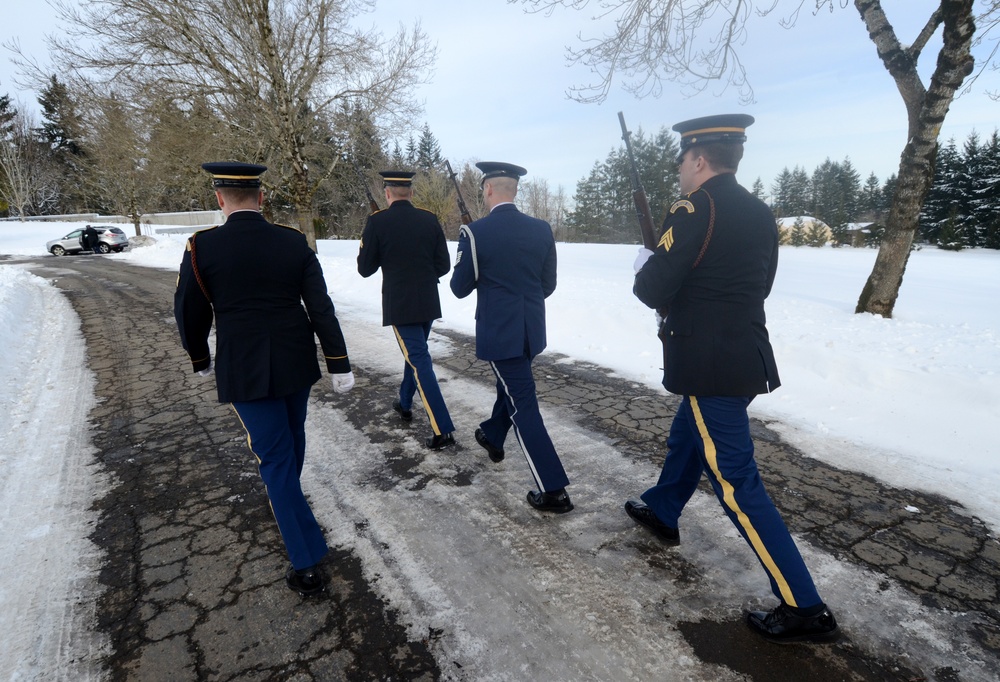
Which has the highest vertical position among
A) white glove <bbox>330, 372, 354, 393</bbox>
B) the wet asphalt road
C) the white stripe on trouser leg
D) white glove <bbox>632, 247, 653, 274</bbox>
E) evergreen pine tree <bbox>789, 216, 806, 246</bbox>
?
evergreen pine tree <bbox>789, 216, 806, 246</bbox>

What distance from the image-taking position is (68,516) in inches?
124

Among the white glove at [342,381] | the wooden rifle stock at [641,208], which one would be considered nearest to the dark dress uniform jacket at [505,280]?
the wooden rifle stock at [641,208]

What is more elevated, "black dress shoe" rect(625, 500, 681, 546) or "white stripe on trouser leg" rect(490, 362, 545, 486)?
"white stripe on trouser leg" rect(490, 362, 545, 486)

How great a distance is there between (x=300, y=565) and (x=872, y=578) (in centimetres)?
273

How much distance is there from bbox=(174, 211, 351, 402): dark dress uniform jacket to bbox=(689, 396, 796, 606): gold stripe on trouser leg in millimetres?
1911

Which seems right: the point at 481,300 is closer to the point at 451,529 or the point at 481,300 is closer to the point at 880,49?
the point at 451,529

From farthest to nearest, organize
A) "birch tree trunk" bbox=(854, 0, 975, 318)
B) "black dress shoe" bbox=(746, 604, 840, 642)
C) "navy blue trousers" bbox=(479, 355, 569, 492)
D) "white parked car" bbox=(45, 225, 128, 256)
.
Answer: "white parked car" bbox=(45, 225, 128, 256), "birch tree trunk" bbox=(854, 0, 975, 318), "navy blue trousers" bbox=(479, 355, 569, 492), "black dress shoe" bbox=(746, 604, 840, 642)

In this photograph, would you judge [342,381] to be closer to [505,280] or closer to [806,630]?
[505,280]

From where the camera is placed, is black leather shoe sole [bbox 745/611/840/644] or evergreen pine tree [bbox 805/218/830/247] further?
evergreen pine tree [bbox 805/218/830/247]

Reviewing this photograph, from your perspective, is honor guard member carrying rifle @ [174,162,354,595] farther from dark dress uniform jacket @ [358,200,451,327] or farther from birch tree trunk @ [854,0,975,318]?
birch tree trunk @ [854,0,975,318]

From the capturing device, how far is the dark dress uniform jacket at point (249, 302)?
2.40 meters

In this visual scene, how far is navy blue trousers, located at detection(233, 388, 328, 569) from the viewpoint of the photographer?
8.14 ft

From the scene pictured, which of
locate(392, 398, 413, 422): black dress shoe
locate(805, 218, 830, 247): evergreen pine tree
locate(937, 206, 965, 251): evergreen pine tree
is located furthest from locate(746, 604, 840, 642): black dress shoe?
locate(805, 218, 830, 247): evergreen pine tree

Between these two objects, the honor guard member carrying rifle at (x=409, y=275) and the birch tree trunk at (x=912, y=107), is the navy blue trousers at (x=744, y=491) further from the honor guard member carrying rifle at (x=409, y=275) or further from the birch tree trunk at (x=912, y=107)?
the birch tree trunk at (x=912, y=107)
